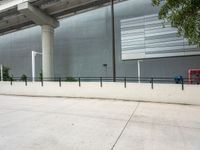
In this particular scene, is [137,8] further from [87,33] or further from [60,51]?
[60,51]

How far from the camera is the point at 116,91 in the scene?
11.3 m

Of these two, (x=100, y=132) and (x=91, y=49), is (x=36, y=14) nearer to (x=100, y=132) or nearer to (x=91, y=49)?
(x=91, y=49)

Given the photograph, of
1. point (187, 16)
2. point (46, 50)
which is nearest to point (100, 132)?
point (187, 16)

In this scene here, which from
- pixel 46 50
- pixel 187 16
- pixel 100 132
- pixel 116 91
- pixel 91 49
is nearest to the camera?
pixel 100 132

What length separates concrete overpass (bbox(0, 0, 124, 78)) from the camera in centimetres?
1670

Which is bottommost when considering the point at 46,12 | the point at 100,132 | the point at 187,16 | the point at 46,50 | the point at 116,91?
the point at 100,132

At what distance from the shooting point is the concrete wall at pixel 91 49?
16.1 m

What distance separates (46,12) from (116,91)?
11.2m

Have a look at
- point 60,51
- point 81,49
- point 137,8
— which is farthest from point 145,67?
point 60,51

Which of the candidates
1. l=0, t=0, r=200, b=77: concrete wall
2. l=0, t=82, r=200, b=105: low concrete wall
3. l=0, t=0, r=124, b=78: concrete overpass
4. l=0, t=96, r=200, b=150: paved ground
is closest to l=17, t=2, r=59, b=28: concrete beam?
l=0, t=0, r=124, b=78: concrete overpass

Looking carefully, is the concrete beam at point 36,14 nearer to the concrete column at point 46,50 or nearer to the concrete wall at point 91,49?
the concrete column at point 46,50

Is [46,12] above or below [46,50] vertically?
above

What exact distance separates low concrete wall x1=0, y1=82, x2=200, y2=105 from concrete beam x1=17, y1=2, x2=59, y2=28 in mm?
6312

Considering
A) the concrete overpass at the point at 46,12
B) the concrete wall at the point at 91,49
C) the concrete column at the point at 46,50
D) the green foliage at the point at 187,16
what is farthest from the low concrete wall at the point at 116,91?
the concrete wall at the point at 91,49
